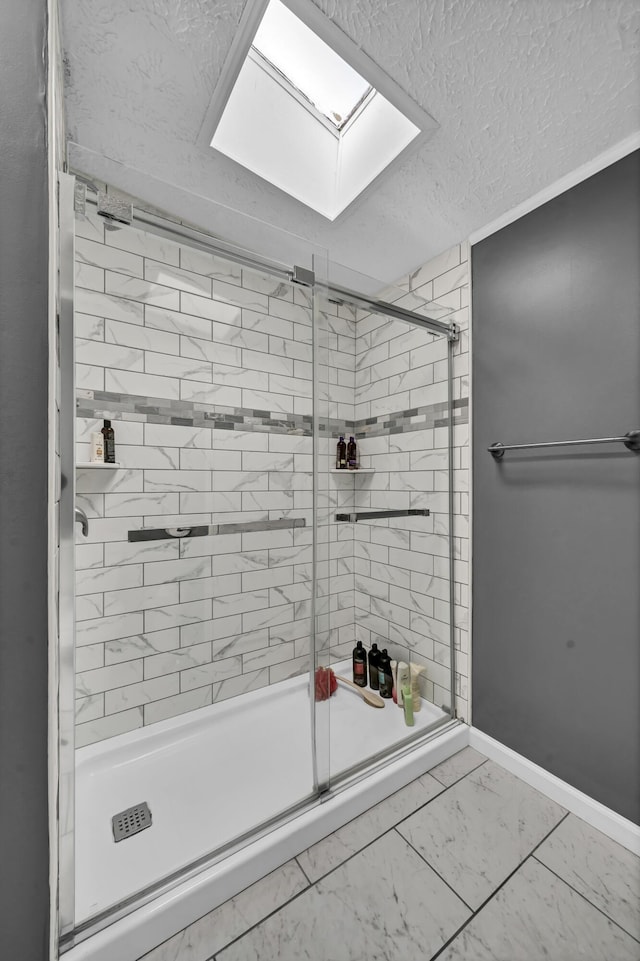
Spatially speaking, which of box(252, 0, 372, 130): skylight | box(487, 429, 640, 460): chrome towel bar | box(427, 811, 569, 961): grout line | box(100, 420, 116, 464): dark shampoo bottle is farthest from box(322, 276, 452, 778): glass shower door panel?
box(100, 420, 116, 464): dark shampoo bottle

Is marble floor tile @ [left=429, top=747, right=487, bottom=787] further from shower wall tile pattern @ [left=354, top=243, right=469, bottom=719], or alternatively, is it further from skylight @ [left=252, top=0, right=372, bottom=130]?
skylight @ [left=252, top=0, right=372, bottom=130]

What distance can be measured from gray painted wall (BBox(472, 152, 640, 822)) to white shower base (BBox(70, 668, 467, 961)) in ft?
1.44

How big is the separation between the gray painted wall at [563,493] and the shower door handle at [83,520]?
1.53 m

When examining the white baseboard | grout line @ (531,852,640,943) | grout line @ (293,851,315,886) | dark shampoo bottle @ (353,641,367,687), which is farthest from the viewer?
dark shampoo bottle @ (353,641,367,687)

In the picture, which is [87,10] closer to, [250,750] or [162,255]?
[162,255]

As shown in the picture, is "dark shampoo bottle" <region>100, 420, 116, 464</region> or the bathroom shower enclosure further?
"dark shampoo bottle" <region>100, 420, 116, 464</region>

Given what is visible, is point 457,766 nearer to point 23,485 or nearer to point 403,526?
point 403,526

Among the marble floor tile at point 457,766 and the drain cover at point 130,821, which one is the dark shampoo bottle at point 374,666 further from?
the drain cover at point 130,821

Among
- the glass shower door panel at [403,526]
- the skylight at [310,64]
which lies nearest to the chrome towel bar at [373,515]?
the glass shower door panel at [403,526]

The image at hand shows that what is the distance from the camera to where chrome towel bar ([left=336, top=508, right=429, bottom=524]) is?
1481 millimetres

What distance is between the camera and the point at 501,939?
934 mm

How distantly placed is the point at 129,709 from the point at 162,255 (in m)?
1.72

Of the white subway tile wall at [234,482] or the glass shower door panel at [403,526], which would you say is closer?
the white subway tile wall at [234,482]

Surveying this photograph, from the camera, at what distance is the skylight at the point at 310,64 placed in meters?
0.96
